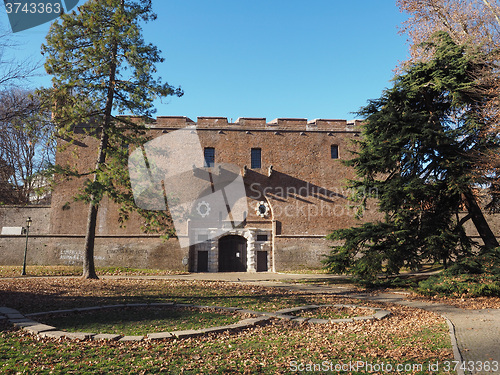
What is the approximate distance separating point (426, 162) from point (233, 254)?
16508 mm

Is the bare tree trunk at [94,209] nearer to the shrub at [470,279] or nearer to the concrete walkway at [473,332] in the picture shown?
the concrete walkway at [473,332]

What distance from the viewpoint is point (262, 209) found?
2800 cm

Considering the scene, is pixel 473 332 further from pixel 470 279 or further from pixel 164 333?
pixel 164 333

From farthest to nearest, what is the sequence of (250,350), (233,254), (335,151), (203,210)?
(335,151)
(233,254)
(203,210)
(250,350)

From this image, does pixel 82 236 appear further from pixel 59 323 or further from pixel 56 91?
pixel 59 323

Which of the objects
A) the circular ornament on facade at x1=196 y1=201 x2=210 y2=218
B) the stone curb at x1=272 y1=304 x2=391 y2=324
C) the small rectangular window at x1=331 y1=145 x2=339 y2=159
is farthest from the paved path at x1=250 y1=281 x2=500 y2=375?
the small rectangular window at x1=331 y1=145 x2=339 y2=159

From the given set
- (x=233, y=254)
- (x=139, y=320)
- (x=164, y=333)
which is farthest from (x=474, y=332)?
(x=233, y=254)

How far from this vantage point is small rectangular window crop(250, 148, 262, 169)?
92.7 ft

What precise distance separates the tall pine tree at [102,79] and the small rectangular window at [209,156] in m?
11.2

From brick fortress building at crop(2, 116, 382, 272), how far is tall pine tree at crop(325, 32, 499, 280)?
1100 cm

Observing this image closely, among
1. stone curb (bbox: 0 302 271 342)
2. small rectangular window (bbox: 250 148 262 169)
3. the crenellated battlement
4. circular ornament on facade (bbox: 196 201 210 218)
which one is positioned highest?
the crenellated battlement

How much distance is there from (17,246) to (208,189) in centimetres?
1442

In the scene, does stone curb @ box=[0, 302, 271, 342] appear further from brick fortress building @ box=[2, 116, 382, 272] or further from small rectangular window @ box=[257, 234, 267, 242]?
small rectangular window @ box=[257, 234, 267, 242]

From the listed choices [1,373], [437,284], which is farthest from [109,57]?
[437,284]
